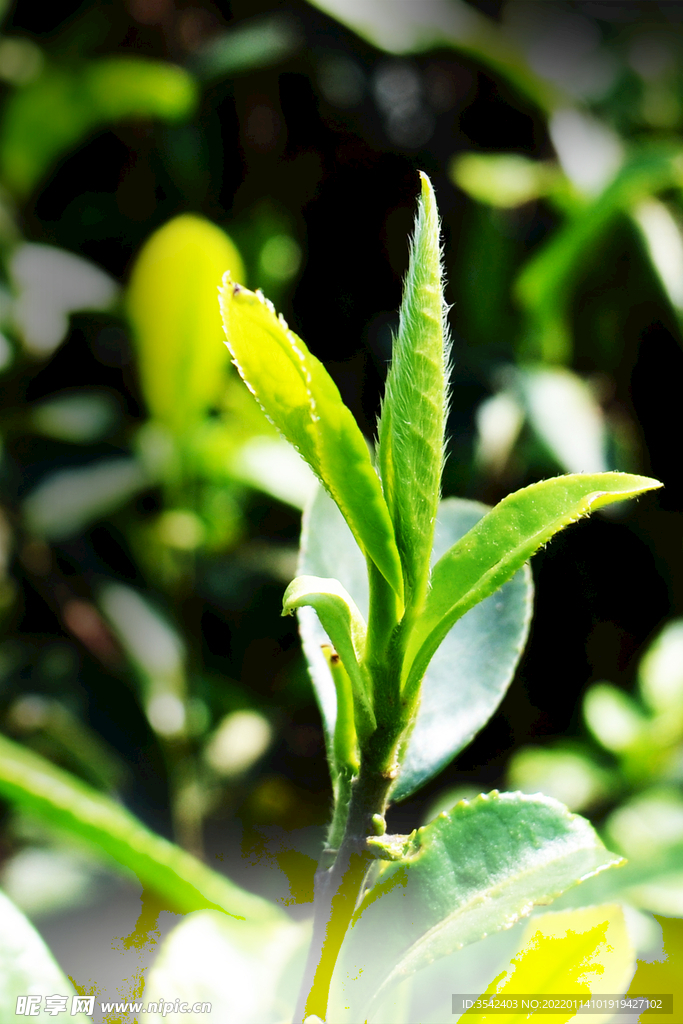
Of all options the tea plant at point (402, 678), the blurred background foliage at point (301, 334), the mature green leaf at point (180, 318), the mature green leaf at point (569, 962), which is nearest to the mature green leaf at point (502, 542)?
the tea plant at point (402, 678)

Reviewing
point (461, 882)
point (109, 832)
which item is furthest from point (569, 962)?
point (109, 832)

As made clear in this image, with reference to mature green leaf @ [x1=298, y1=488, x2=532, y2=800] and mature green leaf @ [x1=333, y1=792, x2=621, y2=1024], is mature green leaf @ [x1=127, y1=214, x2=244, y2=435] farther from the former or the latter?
mature green leaf @ [x1=333, y1=792, x2=621, y2=1024]

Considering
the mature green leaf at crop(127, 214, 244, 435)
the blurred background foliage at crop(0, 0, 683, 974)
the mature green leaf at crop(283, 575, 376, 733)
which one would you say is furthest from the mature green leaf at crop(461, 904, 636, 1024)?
the mature green leaf at crop(127, 214, 244, 435)

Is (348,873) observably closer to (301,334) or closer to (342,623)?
(342,623)

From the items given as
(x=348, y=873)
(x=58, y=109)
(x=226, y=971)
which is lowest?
(x=226, y=971)

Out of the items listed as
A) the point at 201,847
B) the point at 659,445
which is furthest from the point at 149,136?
the point at 201,847

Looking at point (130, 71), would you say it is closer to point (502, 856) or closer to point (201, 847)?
point (201, 847)

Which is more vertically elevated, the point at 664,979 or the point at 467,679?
the point at 467,679

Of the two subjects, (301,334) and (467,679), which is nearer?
(467,679)

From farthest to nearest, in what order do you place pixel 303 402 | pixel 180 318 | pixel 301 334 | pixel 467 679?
pixel 301 334 → pixel 180 318 → pixel 467 679 → pixel 303 402
